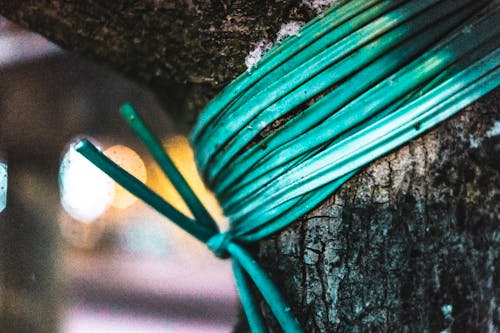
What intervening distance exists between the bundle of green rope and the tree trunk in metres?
0.02

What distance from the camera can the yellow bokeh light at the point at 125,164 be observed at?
911 mm

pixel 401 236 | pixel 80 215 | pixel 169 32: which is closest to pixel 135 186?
pixel 169 32

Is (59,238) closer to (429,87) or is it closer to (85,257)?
(85,257)

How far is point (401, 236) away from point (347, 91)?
0.15 meters

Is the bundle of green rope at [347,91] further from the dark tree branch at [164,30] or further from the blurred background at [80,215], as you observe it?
the blurred background at [80,215]

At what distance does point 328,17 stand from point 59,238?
2.03 ft

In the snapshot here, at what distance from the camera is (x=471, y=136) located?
1.64 ft

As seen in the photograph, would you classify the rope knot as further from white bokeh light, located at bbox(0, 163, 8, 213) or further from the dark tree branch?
white bokeh light, located at bbox(0, 163, 8, 213)

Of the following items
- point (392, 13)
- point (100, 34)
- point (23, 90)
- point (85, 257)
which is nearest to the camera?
point (392, 13)

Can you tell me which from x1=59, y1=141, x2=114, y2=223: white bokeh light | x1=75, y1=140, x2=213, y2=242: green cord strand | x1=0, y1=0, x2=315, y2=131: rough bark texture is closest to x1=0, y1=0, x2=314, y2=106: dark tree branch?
x1=0, y1=0, x2=315, y2=131: rough bark texture

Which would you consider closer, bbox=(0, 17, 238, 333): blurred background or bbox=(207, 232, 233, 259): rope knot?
bbox=(207, 232, 233, 259): rope knot

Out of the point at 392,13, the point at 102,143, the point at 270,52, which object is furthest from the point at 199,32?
the point at 102,143

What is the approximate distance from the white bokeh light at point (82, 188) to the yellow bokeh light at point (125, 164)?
0.06 ft

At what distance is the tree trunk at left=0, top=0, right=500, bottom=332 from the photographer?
493 mm
